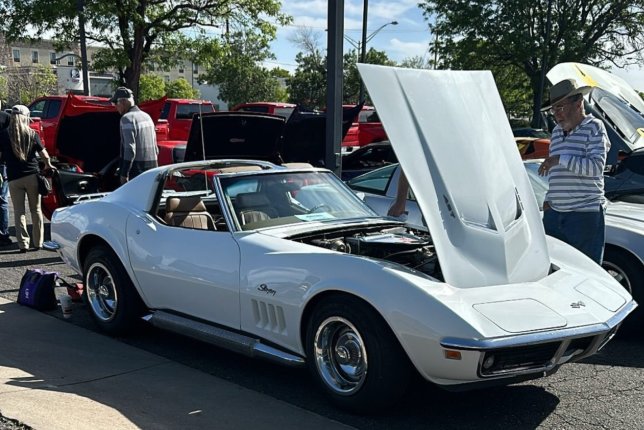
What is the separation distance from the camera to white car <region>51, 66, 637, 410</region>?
11.0 ft

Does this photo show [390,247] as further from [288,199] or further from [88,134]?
[88,134]

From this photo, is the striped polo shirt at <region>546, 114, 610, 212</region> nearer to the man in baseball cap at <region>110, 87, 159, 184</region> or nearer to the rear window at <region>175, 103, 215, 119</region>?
the man in baseball cap at <region>110, 87, 159, 184</region>

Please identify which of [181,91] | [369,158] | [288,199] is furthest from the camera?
[181,91]

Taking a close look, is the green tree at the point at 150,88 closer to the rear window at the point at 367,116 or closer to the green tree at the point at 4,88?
the green tree at the point at 4,88

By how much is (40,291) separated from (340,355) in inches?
131

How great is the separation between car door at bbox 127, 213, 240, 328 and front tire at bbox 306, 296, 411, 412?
0.69 metres

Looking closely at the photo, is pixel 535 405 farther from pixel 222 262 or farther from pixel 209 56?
pixel 209 56

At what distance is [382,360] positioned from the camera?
3428 millimetres

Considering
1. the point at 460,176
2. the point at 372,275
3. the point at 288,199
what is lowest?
the point at 372,275

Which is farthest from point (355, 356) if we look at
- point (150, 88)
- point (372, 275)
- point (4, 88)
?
point (4, 88)

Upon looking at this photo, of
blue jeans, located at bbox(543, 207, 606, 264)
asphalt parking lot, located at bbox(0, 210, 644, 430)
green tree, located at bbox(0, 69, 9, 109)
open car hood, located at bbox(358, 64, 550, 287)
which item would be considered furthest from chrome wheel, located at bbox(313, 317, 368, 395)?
green tree, located at bbox(0, 69, 9, 109)

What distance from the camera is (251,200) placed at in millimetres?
4664

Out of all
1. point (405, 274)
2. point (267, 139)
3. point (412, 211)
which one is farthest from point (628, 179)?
point (405, 274)

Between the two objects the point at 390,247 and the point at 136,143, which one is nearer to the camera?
the point at 390,247
